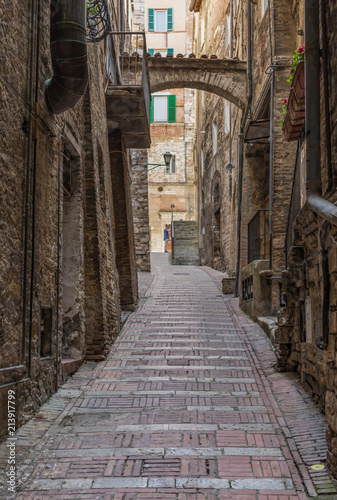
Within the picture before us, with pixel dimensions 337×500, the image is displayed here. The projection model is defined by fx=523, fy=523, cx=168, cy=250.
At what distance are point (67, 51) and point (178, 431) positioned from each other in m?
4.18

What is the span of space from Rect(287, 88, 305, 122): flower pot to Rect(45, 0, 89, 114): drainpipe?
238cm

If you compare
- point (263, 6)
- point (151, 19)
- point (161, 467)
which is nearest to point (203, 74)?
point (263, 6)

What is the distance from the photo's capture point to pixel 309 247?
5523 millimetres

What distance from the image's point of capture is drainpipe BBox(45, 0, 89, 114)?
5734 mm

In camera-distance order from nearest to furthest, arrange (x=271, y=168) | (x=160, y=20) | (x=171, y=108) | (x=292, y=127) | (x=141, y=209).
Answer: (x=292, y=127)
(x=271, y=168)
(x=141, y=209)
(x=171, y=108)
(x=160, y=20)

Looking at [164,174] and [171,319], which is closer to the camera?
[171,319]

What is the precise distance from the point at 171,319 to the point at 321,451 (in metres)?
6.05

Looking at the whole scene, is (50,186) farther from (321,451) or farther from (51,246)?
(321,451)

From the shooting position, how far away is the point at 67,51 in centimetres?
578

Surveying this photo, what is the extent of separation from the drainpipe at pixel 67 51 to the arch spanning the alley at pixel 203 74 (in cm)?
866

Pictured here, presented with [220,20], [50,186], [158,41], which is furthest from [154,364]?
[158,41]

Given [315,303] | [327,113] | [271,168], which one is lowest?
[315,303]

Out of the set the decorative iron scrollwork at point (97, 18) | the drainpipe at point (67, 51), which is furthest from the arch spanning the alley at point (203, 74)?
the drainpipe at point (67, 51)

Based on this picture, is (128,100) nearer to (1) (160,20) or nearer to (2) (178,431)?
(2) (178,431)
